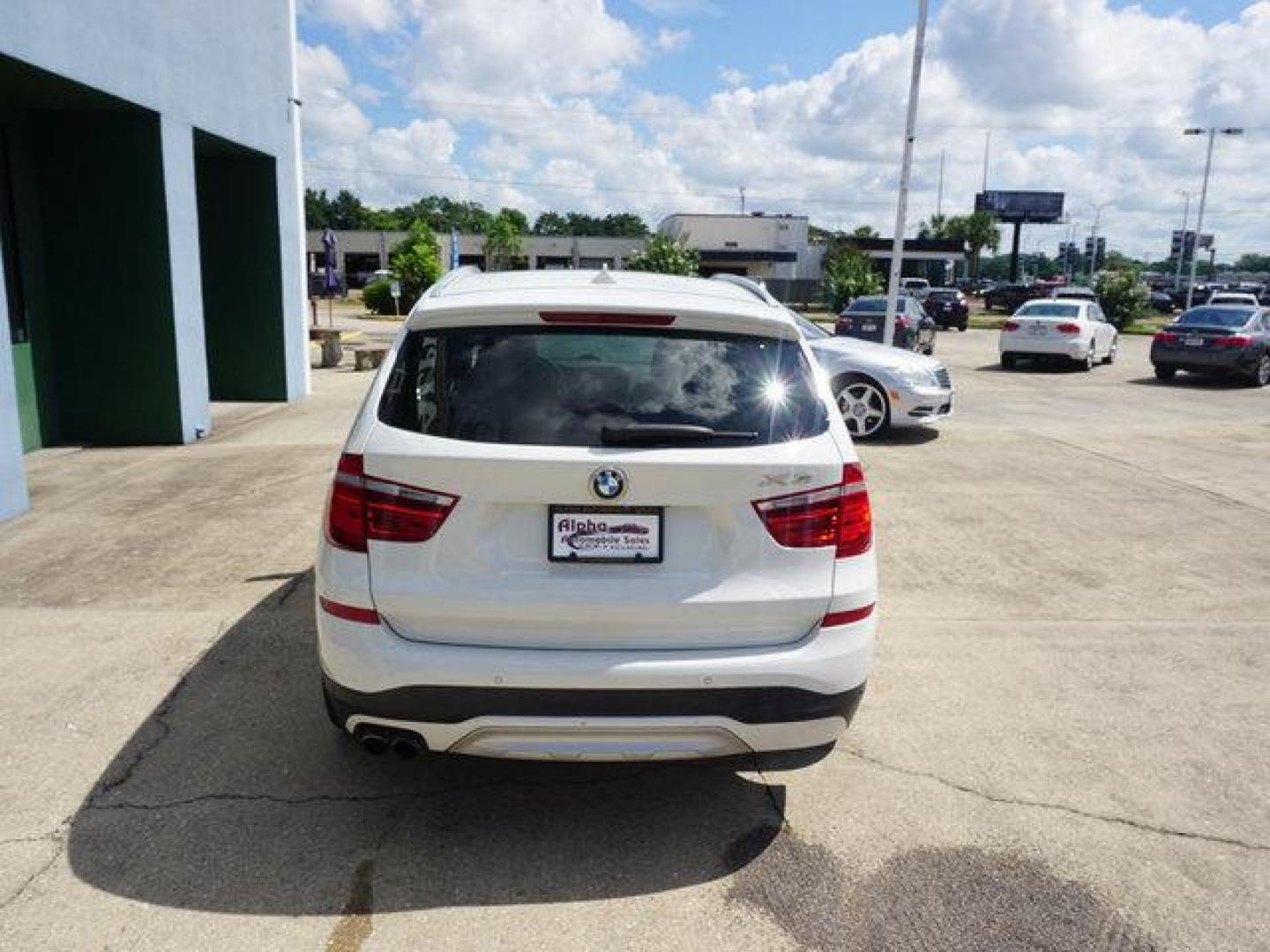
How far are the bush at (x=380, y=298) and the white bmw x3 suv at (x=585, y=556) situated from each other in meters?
38.3

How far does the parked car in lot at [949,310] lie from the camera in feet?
129

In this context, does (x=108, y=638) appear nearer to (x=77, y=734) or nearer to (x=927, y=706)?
(x=77, y=734)

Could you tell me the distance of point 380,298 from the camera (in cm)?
4059

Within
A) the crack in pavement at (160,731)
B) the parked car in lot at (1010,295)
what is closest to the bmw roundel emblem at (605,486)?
the crack in pavement at (160,731)

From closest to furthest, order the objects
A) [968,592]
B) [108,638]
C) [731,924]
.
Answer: [731,924] < [108,638] < [968,592]

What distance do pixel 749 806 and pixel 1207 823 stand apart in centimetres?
163

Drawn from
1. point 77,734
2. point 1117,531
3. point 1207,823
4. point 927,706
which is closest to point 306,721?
point 77,734

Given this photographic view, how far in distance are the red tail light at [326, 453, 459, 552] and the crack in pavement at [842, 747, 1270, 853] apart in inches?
81.2

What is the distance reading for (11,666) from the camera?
452 cm

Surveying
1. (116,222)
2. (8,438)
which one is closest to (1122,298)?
(116,222)

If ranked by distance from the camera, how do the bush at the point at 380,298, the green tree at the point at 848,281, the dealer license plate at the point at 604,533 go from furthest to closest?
the green tree at the point at 848,281 < the bush at the point at 380,298 < the dealer license plate at the point at 604,533

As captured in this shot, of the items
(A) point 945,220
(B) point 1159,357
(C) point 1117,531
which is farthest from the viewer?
(A) point 945,220

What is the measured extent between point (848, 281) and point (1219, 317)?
27.4 m

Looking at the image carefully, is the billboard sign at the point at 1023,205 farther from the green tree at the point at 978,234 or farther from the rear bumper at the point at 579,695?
the rear bumper at the point at 579,695
